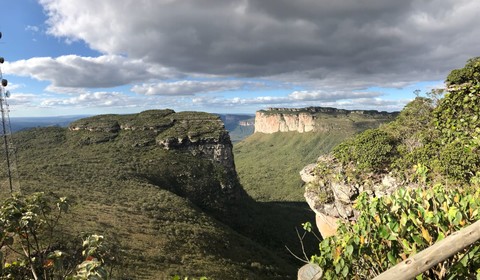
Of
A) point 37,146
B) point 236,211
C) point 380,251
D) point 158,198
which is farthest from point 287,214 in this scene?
A: point 380,251

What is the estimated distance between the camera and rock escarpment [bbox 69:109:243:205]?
68.0 m

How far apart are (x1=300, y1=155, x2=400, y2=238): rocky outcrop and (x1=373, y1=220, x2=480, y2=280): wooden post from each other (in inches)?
883

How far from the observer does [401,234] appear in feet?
15.8

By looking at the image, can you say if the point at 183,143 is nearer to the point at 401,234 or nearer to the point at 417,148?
the point at 417,148

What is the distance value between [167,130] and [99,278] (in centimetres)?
8374

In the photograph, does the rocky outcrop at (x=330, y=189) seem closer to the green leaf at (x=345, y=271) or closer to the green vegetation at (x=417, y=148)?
the green vegetation at (x=417, y=148)

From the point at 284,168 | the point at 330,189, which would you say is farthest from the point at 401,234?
the point at 284,168

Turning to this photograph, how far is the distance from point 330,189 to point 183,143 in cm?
5652

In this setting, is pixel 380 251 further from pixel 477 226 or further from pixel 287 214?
pixel 287 214

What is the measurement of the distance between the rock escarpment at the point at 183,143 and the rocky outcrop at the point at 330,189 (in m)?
38.9

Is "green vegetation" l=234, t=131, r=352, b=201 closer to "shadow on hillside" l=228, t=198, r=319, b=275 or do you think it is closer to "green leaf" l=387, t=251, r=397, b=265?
"shadow on hillside" l=228, t=198, r=319, b=275

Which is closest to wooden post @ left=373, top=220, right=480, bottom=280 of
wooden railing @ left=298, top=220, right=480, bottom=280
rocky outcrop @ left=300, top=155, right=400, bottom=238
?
wooden railing @ left=298, top=220, right=480, bottom=280

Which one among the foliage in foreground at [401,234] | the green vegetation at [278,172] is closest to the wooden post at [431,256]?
the foliage in foreground at [401,234]

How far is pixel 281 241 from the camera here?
58.8m
